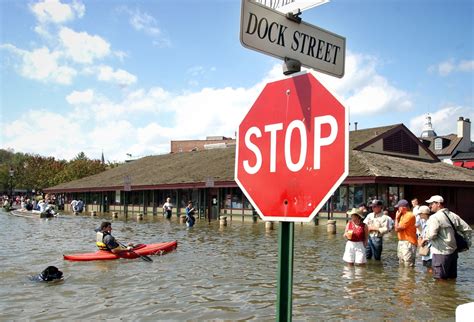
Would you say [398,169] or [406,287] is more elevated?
[398,169]

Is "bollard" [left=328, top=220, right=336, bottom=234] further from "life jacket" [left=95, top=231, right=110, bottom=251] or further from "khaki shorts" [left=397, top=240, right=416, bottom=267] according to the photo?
"life jacket" [left=95, top=231, right=110, bottom=251]

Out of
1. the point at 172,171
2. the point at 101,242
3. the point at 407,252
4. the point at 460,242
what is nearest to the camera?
the point at 460,242

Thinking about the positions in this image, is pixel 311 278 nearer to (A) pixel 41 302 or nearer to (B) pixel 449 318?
(B) pixel 449 318

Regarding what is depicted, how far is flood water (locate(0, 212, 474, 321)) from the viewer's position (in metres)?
7.49

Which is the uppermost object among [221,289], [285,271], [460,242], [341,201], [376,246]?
[285,271]

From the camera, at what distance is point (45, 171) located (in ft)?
237

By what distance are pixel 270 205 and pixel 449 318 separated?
6.01 metres

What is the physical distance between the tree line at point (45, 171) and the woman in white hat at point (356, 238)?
58.9 metres

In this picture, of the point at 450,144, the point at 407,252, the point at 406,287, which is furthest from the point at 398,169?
the point at 450,144

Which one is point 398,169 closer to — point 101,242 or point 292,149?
point 101,242

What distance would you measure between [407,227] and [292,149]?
9.13 metres

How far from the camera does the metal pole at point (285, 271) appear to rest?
2418mm

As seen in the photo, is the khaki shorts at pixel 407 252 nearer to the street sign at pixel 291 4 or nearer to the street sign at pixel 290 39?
the street sign at pixel 290 39

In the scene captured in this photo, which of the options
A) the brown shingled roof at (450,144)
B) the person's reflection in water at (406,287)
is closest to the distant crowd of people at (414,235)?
the person's reflection in water at (406,287)
